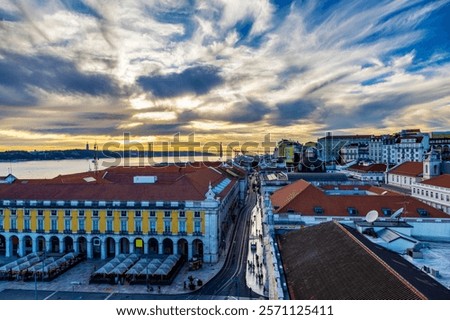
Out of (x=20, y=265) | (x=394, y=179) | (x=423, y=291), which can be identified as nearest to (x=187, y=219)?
(x=20, y=265)

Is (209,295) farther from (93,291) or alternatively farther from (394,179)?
(394,179)

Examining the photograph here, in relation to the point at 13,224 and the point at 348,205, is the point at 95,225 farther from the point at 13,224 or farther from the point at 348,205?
the point at 348,205

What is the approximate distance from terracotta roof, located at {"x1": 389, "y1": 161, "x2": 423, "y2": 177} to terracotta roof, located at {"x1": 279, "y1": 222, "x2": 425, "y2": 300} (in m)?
59.7

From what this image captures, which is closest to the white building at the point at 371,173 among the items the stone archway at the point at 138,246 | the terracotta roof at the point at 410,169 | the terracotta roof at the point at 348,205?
the terracotta roof at the point at 410,169

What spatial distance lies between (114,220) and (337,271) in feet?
117

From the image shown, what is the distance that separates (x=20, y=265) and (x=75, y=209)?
30.6 ft

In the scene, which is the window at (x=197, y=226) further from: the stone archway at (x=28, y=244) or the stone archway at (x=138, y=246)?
the stone archway at (x=28, y=244)

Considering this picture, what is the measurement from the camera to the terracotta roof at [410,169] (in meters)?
77.0

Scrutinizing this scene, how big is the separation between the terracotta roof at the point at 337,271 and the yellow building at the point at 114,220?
21.2 metres

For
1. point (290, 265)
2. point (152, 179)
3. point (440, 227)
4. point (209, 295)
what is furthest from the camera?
point (152, 179)

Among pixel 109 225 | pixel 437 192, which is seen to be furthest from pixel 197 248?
pixel 437 192

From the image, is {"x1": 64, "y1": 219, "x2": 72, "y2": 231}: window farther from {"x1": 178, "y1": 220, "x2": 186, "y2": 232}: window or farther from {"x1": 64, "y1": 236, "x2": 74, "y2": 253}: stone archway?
{"x1": 178, "y1": 220, "x2": 186, "y2": 232}: window

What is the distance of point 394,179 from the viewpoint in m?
84.6

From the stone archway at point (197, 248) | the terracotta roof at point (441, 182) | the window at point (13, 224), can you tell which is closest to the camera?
the stone archway at point (197, 248)
